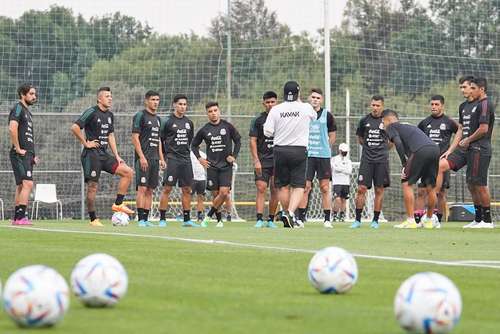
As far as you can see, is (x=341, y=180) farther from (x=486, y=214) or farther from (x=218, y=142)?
(x=486, y=214)

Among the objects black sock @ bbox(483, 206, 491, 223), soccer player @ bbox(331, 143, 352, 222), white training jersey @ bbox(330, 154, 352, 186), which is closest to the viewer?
black sock @ bbox(483, 206, 491, 223)

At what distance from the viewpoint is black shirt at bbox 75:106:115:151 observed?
762 inches

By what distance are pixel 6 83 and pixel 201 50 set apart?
5.52 metres

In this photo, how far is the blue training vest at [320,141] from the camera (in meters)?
20.7

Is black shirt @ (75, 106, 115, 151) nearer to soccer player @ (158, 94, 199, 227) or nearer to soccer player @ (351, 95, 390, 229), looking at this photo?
soccer player @ (158, 94, 199, 227)

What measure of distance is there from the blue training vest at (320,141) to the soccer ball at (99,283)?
14.0 metres

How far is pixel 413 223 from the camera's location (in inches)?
742

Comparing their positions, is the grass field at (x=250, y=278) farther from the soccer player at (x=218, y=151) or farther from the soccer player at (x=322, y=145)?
the soccer player at (x=218, y=151)

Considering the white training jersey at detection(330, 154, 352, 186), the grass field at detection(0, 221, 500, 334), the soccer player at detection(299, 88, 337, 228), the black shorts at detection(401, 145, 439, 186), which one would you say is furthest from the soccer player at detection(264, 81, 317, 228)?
the white training jersey at detection(330, 154, 352, 186)

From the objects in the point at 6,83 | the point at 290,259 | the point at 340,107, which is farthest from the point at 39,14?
the point at 290,259

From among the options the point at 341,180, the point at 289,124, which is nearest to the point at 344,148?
the point at 341,180

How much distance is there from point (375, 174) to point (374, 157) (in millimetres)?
303

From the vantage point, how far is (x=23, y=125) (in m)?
18.2

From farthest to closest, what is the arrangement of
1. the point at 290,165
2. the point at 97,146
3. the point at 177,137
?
the point at 177,137 → the point at 97,146 → the point at 290,165
